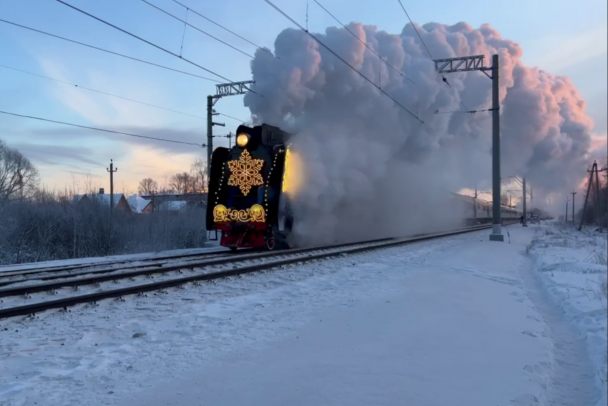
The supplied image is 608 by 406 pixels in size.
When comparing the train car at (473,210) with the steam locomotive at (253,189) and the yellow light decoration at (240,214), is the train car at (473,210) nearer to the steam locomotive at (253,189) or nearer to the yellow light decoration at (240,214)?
the steam locomotive at (253,189)

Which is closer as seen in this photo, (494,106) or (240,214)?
(240,214)

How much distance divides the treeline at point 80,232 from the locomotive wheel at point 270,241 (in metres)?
10.1

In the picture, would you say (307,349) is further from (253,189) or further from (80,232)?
(80,232)

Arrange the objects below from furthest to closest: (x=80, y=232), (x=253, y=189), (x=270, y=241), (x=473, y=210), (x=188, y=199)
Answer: (x=188, y=199) → (x=473, y=210) → (x=80, y=232) → (x=270, y=241) → (x=253, y=189)

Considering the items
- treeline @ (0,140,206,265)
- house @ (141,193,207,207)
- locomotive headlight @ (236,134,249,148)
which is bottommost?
treeline @ (0,140,206,265)

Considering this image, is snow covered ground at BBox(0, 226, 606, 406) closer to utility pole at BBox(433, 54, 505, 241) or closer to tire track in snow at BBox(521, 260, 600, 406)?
tire track in snow at BBox(521, 260, 600, 406)

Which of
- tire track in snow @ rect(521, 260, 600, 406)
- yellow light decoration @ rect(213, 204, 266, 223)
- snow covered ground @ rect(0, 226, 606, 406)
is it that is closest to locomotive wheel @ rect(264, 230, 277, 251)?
yellow light decoration @ rect(213, 204, 266, 223)

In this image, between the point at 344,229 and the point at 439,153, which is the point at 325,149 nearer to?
the point at 344,229

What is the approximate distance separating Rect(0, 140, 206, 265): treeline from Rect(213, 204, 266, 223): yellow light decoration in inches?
392

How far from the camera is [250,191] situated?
15.1 metres

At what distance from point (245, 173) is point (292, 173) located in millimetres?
1555

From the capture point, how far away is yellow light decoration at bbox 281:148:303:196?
14812 millimetres

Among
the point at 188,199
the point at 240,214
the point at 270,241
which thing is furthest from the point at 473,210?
the point at 240,214

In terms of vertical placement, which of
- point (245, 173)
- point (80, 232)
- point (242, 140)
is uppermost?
point (242, 140)
